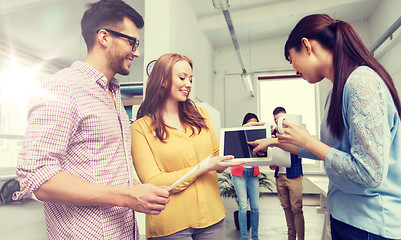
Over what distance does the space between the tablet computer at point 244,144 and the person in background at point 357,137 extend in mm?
289

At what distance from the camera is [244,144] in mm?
1220

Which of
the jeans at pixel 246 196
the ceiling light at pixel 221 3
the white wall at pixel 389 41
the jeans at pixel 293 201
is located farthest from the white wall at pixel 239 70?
the ceiling light at pixel 221 3

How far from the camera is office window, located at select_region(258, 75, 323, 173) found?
6801 millimetres

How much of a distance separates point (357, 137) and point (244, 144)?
1.73 ft

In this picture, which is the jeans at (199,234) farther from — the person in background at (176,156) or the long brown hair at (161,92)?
the long brown hair at (161,92)

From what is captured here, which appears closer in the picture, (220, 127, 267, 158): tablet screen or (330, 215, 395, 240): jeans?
(330, 215, 395, 240): jeans

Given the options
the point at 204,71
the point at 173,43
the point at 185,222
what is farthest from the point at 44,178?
the point at 204,71

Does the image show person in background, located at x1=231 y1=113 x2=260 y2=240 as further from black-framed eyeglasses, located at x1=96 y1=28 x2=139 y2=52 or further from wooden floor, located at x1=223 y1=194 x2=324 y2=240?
black-framed eyeglasses, located at x1=96 y1=28 x2=139 y2=52

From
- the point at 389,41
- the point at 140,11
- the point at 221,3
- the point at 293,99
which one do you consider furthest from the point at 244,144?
the point at 293,99

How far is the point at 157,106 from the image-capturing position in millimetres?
1255

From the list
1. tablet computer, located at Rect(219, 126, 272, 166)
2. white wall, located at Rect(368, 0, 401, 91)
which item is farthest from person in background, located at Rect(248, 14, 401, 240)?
white wall, located at Rect(368, 0, 401, 91)

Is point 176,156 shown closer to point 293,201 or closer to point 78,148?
point 78,148

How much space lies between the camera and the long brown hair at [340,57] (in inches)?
32.4

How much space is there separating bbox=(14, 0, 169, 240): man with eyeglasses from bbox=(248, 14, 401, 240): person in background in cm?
54
